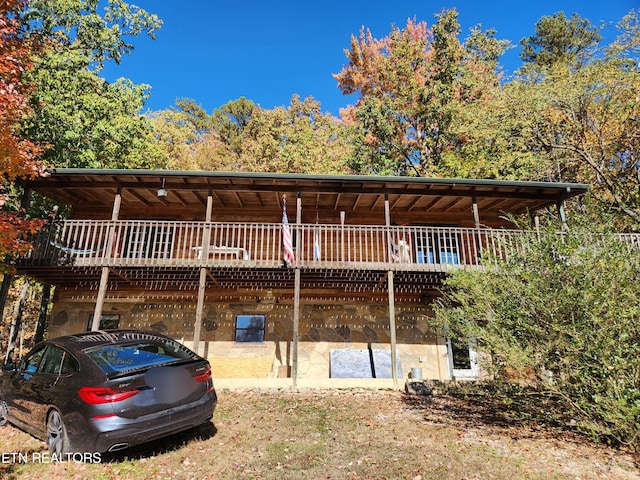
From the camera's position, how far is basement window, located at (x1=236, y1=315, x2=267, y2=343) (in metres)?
12.5

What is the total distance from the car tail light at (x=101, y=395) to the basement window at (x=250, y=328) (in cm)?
848

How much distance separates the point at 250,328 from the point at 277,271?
3.11 m

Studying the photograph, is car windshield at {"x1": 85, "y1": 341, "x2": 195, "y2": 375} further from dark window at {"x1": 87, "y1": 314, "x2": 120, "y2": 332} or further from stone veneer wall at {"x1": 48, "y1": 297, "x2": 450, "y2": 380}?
dark window at {"x1": 87, "y1": 314, "x2": 120, "y2": 332}

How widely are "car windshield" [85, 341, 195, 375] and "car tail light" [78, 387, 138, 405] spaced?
0.66 ft

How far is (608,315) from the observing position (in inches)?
196

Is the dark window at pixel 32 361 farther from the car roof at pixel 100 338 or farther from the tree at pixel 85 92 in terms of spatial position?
the tree at pixel 85 92

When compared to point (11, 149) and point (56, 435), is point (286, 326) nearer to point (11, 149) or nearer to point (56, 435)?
point (56, 435)

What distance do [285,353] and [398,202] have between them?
21.0 ft

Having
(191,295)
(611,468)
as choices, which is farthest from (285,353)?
(611,468)

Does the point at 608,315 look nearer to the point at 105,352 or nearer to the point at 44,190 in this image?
the point at 105,352

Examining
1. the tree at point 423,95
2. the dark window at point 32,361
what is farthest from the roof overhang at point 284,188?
the tree at point 423,95

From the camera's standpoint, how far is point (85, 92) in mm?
16281

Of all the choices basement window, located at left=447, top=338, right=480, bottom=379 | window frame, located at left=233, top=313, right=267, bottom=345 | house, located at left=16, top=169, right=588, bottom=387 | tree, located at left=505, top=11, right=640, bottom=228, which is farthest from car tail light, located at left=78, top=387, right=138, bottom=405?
tree, located at left=505, top=11, right=640, bottom=228

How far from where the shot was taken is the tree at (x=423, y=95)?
22438 millimetres
